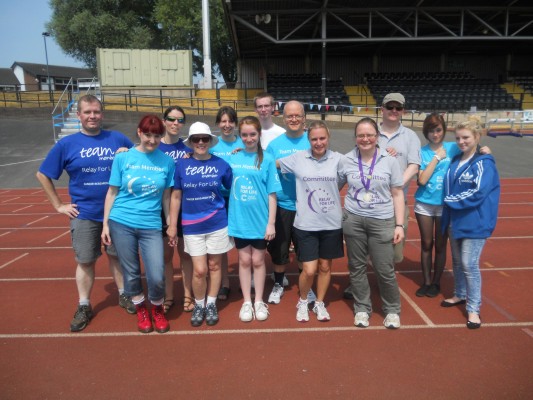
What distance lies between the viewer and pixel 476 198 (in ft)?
10.5

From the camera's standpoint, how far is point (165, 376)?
276 cm

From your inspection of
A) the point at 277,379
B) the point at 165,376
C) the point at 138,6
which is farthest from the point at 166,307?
the point at 138,6

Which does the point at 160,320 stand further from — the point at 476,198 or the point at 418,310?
the point at 476,198

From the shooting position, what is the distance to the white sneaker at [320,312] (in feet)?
11.5

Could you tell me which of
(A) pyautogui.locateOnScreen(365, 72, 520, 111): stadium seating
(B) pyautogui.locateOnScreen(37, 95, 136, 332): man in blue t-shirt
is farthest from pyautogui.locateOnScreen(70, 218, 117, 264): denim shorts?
(A) pyautogui.locateOnScreen(365, 72, 520, 111): stadium seating

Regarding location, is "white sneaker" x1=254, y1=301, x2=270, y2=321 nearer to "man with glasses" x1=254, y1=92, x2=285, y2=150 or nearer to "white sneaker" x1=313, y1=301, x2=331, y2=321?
"white sneaker" x1=313, y1=301, x2=331, y2=321

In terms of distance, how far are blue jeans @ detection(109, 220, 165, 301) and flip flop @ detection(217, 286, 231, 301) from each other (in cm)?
87

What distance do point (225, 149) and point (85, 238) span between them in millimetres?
1383

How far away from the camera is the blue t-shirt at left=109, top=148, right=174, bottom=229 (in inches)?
122

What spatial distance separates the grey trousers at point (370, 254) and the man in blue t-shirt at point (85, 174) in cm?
205

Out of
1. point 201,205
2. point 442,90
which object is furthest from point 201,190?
point 442,90

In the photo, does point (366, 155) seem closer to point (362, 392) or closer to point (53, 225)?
point (362, 392)

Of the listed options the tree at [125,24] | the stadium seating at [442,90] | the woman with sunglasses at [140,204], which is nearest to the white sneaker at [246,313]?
the woman with sunglasses at [140,204]

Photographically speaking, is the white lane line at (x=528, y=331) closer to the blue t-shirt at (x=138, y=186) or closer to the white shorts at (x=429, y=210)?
the white shorts at (x=429, y=210)
